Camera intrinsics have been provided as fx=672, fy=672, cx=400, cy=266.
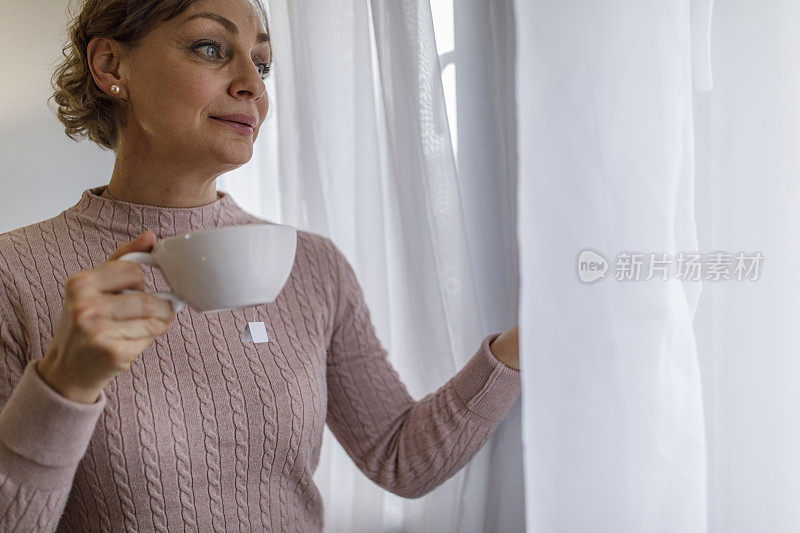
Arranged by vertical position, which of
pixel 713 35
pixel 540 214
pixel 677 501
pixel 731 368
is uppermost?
pixel 713 35

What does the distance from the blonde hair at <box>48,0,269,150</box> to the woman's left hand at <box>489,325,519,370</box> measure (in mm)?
613

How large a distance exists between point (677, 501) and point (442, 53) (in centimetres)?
65

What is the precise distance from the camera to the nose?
0.92 meters

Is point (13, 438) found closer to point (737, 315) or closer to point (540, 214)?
point (540, 214)

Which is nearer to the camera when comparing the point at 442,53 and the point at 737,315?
the point at 737,315

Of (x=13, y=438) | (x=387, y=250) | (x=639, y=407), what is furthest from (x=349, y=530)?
(x=639, y=407)

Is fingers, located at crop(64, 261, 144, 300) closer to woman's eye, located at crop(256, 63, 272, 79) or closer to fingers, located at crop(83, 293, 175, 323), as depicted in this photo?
fingers, located at crop(83, 293, 175, 323)

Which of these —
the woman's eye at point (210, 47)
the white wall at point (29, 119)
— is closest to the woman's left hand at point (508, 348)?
the woman's eye at point (210, 47)

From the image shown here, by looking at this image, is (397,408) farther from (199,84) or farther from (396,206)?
(199,84)

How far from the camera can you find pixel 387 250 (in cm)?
105

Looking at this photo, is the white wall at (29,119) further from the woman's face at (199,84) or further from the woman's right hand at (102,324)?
the woman's right hand at (102,324)

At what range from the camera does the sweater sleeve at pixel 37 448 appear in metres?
0.63

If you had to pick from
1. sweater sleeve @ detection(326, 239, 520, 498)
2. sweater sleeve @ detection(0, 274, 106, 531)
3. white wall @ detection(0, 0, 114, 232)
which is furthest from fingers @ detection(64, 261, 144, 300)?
white wall @ detection(0, 0, 114, 232)

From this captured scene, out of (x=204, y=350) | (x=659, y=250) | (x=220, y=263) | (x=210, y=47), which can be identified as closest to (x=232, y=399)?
(x=204, y=350)
